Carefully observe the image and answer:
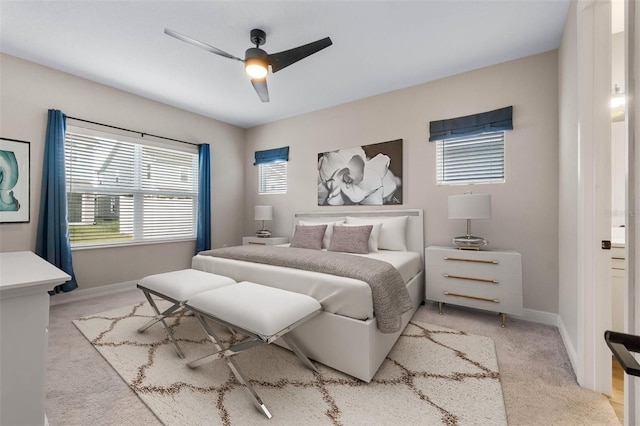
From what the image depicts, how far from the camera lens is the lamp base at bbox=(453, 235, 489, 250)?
9.11 ft

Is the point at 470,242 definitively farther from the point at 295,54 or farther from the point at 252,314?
the point at 295,54

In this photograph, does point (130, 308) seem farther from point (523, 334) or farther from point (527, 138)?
point (527, 138)

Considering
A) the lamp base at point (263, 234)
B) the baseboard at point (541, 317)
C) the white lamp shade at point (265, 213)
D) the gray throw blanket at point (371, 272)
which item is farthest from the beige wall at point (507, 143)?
the gray throw blanket at point (371, 272)

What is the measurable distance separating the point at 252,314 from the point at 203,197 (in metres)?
3.45

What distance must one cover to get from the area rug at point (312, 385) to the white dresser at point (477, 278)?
46 centimetres

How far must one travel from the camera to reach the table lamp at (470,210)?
103 inches

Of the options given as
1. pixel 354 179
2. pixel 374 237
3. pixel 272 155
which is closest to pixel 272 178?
pixel 272 155

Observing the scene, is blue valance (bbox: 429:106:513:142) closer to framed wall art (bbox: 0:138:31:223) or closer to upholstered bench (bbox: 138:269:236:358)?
upholstered bench (bbox: 138:269:236:358)

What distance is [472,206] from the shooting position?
8.68ft

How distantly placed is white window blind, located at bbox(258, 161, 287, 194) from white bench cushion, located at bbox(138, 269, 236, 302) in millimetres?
2661

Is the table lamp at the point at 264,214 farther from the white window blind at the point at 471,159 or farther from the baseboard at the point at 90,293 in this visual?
the white window blind at the point at 471,159

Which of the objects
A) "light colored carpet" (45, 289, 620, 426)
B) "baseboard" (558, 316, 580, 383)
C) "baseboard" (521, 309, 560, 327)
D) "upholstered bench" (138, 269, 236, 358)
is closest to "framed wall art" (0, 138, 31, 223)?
"light colored carpet" (45, 289, 620, 426)

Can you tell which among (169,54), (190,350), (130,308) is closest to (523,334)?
(190,350)

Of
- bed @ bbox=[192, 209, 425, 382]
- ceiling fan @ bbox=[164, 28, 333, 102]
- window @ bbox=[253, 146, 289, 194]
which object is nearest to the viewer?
bed @ bbox=[192, 209, 425, 382]
